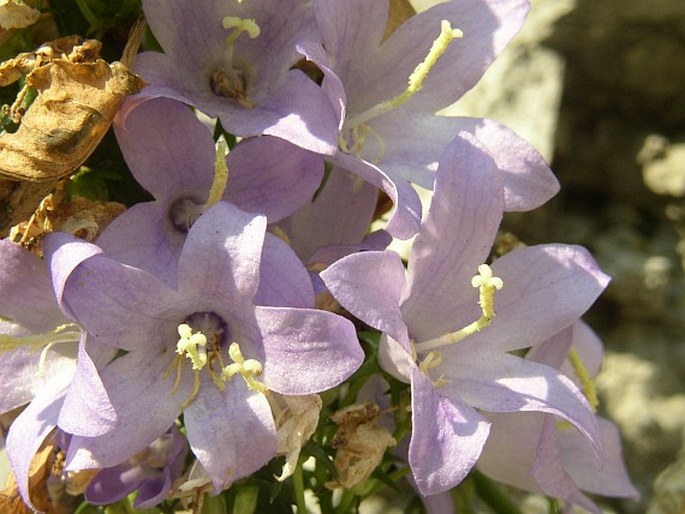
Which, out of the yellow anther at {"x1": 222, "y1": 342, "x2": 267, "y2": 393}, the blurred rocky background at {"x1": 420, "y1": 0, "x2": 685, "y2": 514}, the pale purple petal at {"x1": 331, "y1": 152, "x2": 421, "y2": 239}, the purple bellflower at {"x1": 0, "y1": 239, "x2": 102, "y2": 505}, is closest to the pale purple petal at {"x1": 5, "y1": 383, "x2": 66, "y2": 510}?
the purple bellflower at {"x1": 0, "y1": 239, "x2": 102, "y2": 505}

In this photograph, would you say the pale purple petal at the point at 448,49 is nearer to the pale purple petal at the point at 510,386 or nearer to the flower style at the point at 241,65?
the flower style at the point at 241,65

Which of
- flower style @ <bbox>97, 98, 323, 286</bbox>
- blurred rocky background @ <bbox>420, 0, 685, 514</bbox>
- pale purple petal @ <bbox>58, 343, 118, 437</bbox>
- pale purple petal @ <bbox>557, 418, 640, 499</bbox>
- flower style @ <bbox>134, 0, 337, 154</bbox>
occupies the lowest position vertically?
blurred rocky background @ <bbox>420, 0, 685, 514</bbox>

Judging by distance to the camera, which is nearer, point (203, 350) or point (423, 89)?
point (203, 350)

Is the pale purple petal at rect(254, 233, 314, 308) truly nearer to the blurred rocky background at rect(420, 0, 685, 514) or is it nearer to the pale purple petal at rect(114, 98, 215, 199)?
the pale purple petal at rect(114, 98, 215, 199)


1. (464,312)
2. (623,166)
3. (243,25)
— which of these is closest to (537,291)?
(464,312)

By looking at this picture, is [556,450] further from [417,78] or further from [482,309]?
[417,78]

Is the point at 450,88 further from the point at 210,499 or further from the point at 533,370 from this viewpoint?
the point at 210,499

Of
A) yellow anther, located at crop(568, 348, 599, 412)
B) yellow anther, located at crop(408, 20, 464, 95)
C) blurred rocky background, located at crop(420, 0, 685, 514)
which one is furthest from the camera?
blurred rocky background, located at crop(420, 0, 685, 514)
